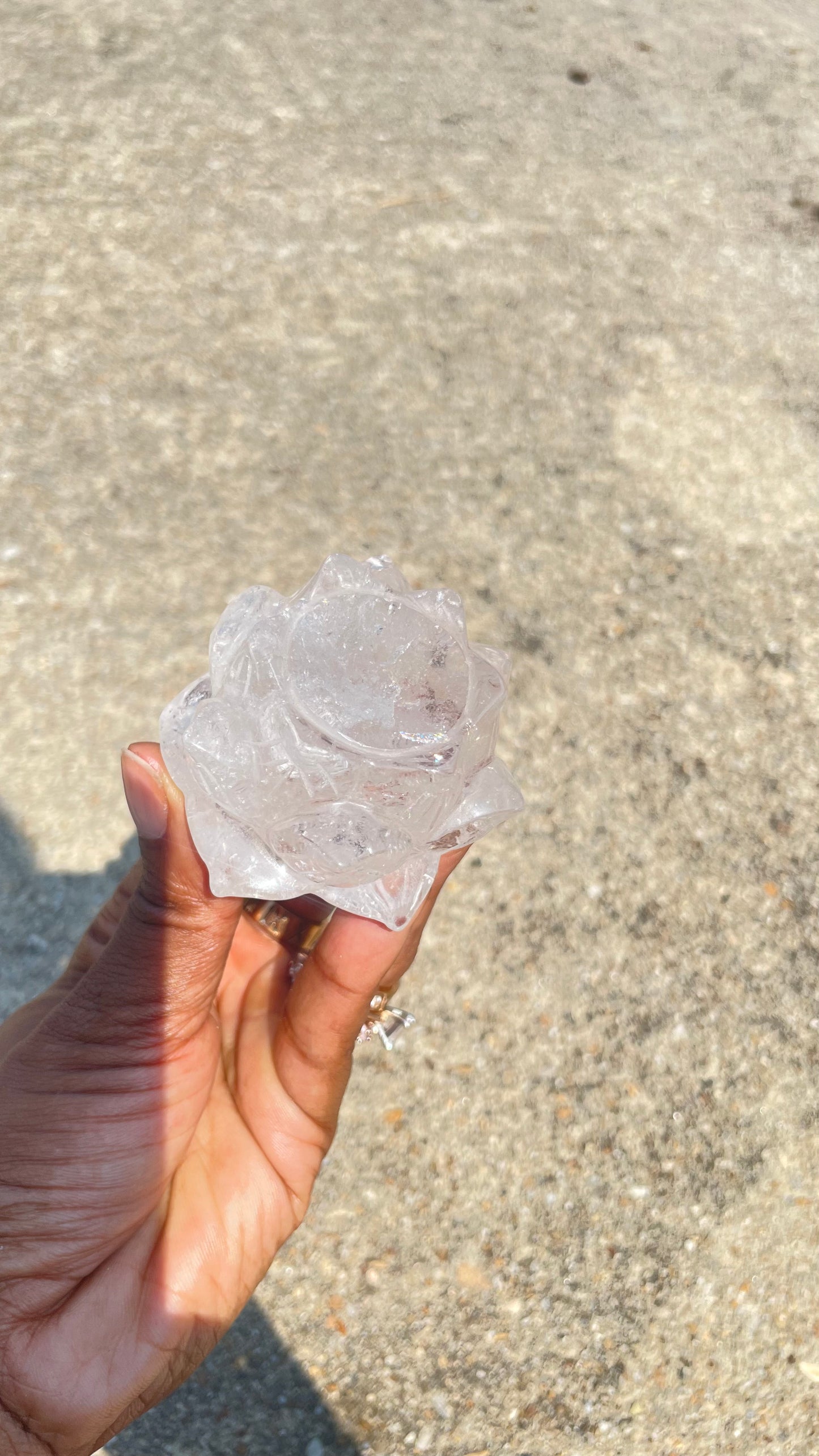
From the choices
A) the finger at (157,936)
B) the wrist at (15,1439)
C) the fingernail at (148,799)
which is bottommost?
the wrist at (15,1439)

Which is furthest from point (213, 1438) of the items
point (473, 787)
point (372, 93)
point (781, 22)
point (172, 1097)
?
point (781, 22)

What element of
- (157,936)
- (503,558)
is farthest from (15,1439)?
(503,558)

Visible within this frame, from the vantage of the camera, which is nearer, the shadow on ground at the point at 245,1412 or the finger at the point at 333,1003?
the finger at the point at 333,1003

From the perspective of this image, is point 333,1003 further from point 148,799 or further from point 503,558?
point 503,558

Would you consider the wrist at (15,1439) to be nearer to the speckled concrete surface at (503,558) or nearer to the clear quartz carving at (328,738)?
the speckled concrete surface at (503,558)

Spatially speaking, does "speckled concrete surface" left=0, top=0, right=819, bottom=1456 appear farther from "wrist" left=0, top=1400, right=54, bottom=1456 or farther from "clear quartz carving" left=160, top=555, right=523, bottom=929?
"clear quartz carving" left=160, top=555, right=523, bottom=929

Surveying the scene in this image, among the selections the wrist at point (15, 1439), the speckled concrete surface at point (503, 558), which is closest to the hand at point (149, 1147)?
the wrist at point (15, 1439)

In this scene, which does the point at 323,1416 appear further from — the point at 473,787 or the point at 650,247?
the point at 650,247

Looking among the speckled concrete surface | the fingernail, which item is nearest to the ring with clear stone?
the speckled concrete surface
